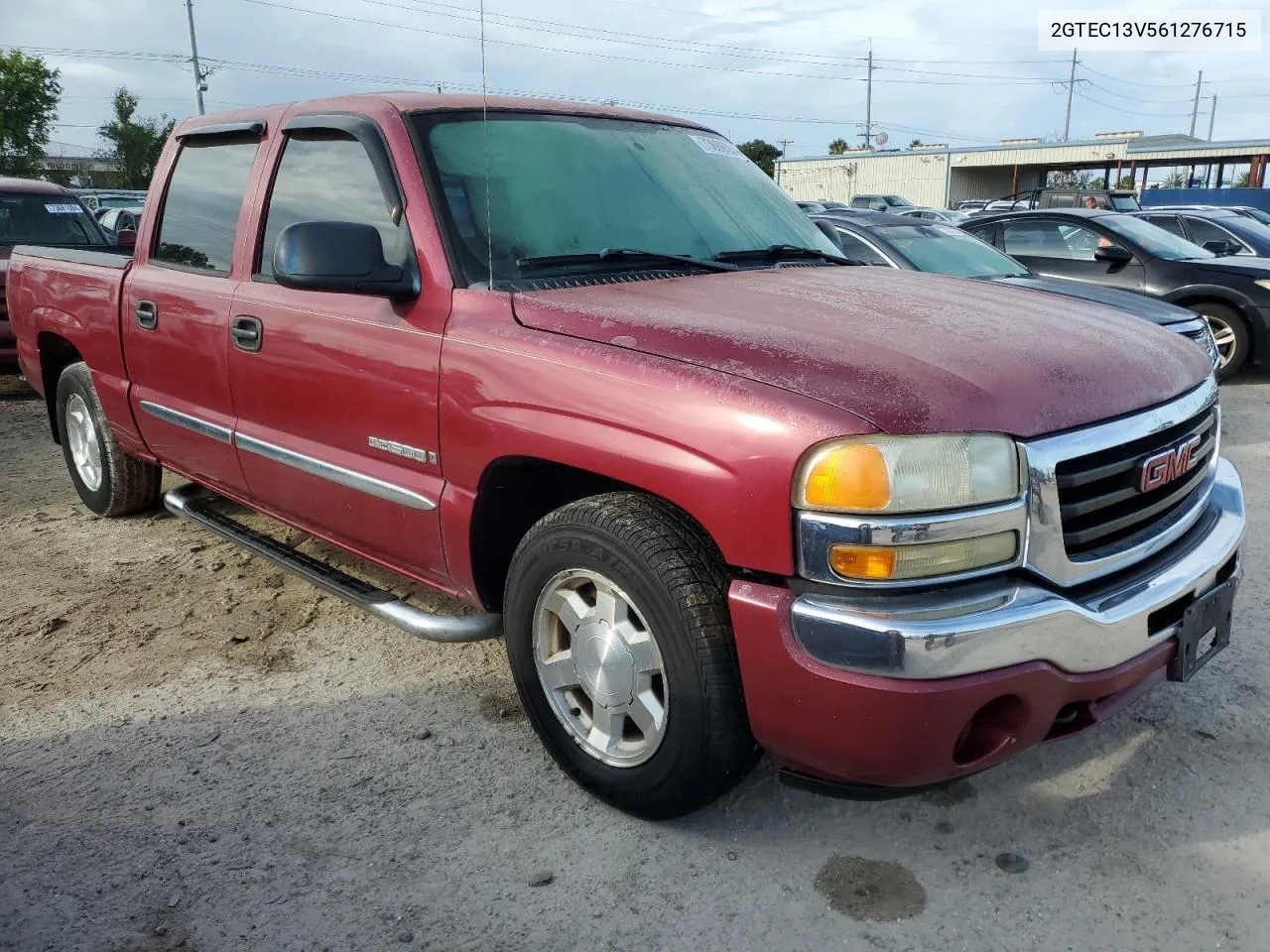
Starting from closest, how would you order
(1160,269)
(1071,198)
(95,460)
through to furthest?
(95,460) → (1160,269) → (1071,198)

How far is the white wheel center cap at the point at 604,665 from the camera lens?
2.44 m

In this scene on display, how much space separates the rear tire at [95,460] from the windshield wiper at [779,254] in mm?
3108

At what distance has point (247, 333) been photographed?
3383mm

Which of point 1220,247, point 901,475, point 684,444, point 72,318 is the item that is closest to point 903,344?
point 901,475

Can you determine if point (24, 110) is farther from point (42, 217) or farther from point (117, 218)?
point (42, 217)

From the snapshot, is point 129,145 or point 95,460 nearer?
point 95,460

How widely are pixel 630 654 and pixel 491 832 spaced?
0.61 m

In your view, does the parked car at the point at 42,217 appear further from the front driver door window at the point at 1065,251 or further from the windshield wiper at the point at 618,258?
the front driver door window at the point at 1065,251

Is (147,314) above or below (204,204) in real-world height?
below

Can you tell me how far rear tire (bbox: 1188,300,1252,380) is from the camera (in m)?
8.74

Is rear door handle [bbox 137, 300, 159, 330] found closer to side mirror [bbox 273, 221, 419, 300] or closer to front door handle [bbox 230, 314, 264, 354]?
front door handle [bbox 230, 314, 264, 354]

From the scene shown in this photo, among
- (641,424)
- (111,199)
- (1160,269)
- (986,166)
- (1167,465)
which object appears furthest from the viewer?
(986,166)

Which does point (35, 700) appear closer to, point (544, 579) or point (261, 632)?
point (261, 632)

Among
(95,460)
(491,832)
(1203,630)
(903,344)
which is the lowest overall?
(491,832)
